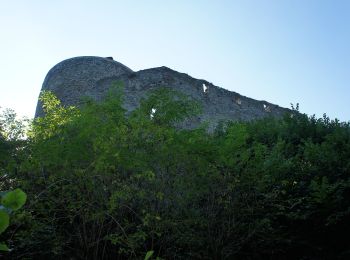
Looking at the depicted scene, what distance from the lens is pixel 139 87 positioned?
622 inches

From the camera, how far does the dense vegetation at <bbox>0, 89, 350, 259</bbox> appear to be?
5.20 m

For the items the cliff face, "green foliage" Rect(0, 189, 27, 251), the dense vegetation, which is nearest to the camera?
"green foliage" Rect(0, 189, 27, 251)

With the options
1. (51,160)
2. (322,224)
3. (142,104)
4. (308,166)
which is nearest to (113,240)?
(51,160)

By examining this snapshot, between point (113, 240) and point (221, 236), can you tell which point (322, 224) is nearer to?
point (221, 236)

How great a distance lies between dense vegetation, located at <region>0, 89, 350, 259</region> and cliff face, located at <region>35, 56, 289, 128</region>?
8.62 m

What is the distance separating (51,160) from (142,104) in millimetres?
1865

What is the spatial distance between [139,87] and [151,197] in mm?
10822

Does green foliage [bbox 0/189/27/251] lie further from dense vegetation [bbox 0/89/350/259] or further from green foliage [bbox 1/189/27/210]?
dense vegetation [bbox 0/89/350/259]

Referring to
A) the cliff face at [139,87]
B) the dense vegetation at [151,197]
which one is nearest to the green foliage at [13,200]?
the dense vegetation at [151,197]

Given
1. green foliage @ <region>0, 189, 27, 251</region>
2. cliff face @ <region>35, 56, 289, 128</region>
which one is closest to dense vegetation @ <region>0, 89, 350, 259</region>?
green foliage @ <region>0, 189, 27, 251</region>

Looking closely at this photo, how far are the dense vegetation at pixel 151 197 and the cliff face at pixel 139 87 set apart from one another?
28.3 ft

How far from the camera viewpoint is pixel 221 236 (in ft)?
17.7

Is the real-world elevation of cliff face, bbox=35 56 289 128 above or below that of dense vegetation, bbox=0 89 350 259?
above

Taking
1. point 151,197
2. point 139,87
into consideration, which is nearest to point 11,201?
point 151,197
